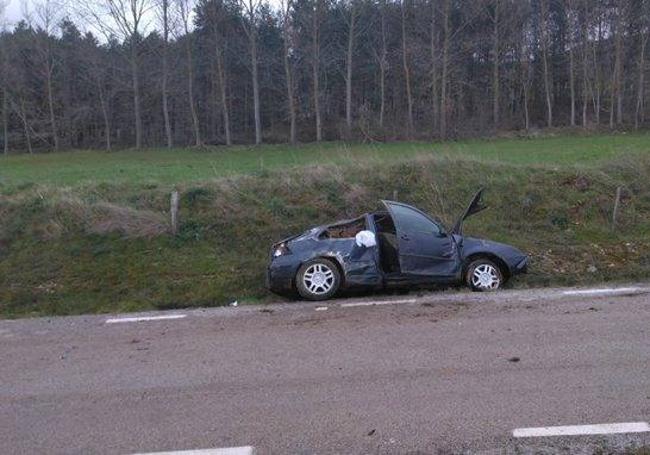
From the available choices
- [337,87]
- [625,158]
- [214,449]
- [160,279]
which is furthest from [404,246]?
[337,87]

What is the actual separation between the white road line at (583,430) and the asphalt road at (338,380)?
7cm

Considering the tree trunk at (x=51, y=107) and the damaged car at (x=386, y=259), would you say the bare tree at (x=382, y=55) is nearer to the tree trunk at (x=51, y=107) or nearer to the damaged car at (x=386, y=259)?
the tree trunk at (x=51, y=107)

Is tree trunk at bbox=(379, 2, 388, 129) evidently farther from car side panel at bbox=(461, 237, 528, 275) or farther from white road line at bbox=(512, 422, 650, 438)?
white road line at bbox=(512, 422, 650, 438)

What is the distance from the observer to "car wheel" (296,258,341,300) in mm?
9828

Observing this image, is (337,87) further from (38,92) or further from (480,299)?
(480,299)

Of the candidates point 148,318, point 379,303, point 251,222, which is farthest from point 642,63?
point 148,318

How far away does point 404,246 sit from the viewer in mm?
9938

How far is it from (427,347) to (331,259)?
3.52 m

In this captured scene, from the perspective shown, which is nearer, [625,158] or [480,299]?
[480,299]

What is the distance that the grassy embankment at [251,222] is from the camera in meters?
11.5

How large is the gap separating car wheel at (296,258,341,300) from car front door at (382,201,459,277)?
101cm

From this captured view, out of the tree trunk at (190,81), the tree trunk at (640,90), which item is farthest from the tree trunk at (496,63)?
the tree trunk at (190,81)

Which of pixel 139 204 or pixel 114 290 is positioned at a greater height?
pixel 139 204

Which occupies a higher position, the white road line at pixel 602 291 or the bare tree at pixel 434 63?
the bare tree at pixel 434 63
